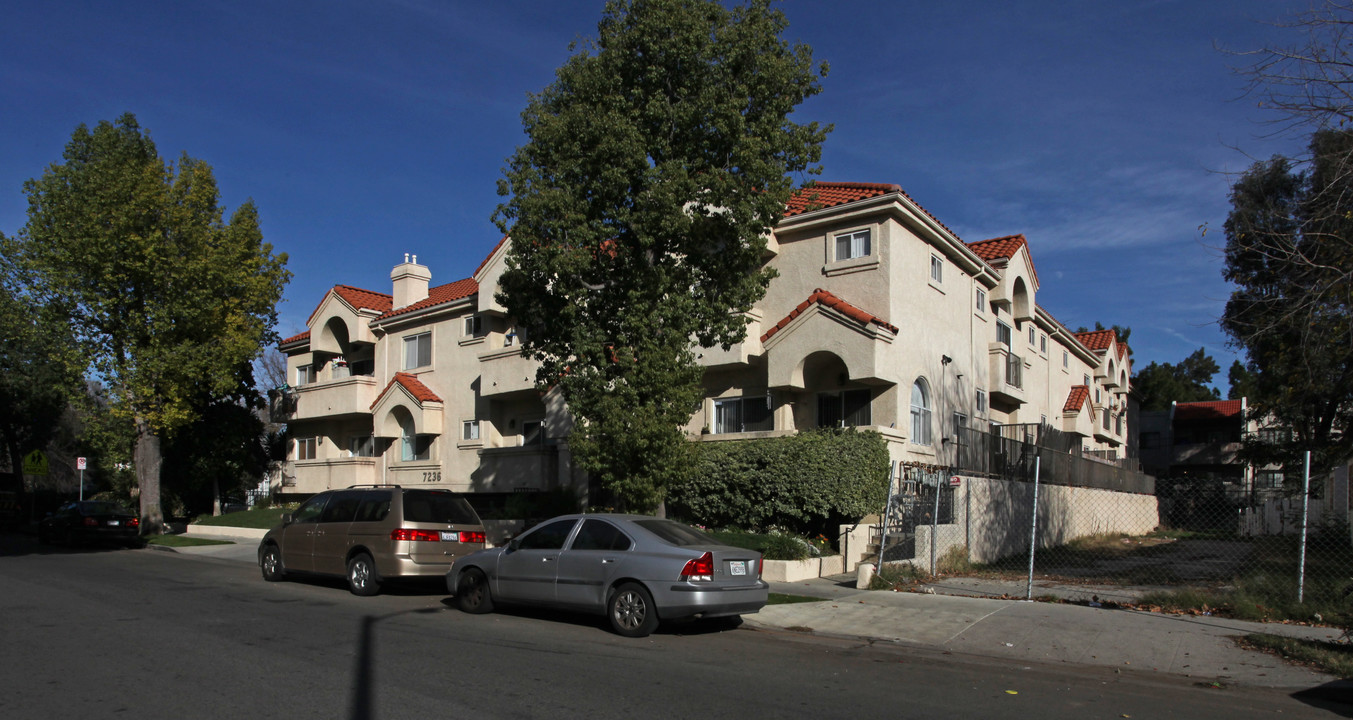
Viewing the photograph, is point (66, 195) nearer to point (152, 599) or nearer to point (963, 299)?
point (152, 599)

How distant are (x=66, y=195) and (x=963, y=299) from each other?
25.3 m

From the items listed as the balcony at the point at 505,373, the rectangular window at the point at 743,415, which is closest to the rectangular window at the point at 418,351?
the balcony at the point at 505,373

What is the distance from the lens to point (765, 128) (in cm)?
1563

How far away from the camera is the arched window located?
21.0 meters

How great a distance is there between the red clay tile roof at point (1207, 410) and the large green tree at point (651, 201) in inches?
2062

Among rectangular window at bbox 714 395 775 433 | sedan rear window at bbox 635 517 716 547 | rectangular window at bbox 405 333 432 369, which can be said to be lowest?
sedan rear window at bbox 635 517 716 547

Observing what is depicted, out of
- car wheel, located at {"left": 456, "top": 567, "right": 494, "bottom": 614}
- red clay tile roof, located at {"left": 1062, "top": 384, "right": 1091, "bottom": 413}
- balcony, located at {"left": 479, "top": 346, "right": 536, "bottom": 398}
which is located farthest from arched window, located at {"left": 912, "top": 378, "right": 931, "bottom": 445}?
red clay tile roof, located at {"left": 1062, "top": 384, "right": 1091, "bottom": 413}

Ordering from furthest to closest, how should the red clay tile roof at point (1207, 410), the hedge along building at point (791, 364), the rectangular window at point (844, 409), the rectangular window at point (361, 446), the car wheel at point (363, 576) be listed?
the red clay tile roof at point (1207, 410), the rectangular window at point (361, 446), the rectangular window at point (844, 409), the hedge along building at point (791, 364), the car wheel at point (363, 576)

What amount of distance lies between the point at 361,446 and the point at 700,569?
1006 inches

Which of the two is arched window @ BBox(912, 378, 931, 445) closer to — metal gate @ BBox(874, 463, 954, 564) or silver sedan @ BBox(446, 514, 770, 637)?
metal gate @ BBox(874, 463, 954, 564)

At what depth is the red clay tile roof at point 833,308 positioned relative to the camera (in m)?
18.9

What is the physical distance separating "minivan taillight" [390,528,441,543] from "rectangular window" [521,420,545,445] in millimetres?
12415

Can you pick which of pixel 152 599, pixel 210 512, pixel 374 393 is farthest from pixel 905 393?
pixel 210 512

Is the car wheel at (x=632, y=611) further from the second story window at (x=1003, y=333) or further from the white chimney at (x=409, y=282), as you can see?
the white chimney at (x=409, y=282)
